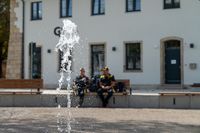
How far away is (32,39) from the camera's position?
31.6 m

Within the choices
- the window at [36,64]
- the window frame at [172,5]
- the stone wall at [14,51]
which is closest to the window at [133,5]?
the window frame at [172,5]

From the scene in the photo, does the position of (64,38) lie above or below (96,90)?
above

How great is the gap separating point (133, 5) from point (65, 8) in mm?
4672

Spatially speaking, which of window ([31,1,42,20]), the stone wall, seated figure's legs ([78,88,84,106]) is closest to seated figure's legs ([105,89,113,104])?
seated figure's legs ([78,88,84,106])

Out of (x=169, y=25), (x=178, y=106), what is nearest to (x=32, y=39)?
(x=169, y=25)

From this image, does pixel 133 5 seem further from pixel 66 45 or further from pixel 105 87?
pixel 105 87

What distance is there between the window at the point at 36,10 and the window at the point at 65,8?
1613 mm

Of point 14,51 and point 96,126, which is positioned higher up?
point 14,51

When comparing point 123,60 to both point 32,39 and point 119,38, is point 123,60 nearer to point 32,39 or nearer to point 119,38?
point 119,38

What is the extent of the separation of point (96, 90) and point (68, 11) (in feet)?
40.2

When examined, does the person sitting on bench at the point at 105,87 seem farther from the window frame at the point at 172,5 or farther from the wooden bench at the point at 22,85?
the window frame at the point at 172,5

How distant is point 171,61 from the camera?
27.2 meters

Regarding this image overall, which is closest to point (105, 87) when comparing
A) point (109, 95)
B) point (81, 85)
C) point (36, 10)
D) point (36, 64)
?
point (109, 95)

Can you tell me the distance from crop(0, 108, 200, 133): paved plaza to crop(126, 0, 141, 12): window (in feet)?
37.2
